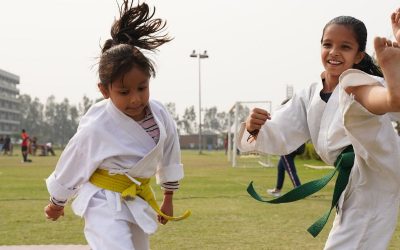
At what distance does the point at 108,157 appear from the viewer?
3.27 meters

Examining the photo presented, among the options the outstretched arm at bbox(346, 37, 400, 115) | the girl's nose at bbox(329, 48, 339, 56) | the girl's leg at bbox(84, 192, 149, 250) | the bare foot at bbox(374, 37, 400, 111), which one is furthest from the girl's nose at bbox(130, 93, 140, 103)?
the bare foot at bbox(374, 37, 400, 111)

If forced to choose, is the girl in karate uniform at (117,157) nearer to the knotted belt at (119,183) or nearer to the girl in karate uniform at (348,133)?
the knotted belt at (119,183)

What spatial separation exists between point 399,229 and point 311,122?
10.7 feet

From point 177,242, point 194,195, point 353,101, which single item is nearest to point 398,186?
point 353,101

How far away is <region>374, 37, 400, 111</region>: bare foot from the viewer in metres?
2.08

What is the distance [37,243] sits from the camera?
17.8 ft

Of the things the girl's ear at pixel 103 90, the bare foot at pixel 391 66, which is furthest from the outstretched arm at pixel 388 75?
the girl's ear at pixel 103 90

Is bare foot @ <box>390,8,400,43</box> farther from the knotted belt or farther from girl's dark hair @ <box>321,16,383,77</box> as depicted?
the knotted belt

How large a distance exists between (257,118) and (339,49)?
0.59 meters

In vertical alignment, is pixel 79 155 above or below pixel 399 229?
above

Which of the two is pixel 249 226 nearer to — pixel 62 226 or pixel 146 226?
pixel 62 226

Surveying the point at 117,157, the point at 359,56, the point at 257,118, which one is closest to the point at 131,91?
the point at 117,157

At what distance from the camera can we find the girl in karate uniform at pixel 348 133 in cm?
268

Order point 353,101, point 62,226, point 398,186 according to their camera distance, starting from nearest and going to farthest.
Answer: point 353,101
point 398,186
point 62,226
